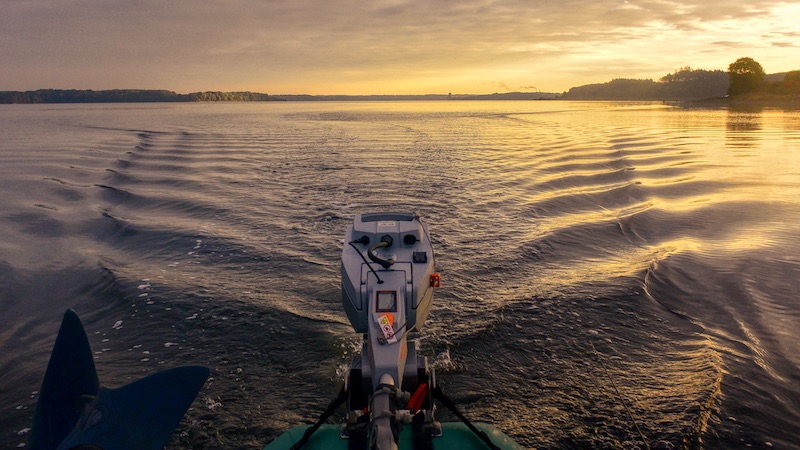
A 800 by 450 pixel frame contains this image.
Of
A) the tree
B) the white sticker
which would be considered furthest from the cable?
the tree

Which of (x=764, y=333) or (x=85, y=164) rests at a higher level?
(x=85, y=164)

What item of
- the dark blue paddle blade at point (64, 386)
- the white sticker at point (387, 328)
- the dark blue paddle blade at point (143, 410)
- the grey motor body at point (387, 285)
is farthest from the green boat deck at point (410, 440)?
the dark blue paddle blade at point (64, 386)

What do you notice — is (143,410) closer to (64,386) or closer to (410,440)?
(64,386)

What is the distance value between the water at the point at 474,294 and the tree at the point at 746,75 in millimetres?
83707

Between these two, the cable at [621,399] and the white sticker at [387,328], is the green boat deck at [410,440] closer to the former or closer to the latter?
the white sticker at [387,328]

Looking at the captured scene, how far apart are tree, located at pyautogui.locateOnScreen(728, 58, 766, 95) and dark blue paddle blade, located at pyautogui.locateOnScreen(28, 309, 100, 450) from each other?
104290mm

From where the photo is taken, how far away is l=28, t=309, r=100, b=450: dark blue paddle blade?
3.25 m

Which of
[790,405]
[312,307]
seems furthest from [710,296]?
[312,307]

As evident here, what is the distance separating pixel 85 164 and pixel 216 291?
54.6ft

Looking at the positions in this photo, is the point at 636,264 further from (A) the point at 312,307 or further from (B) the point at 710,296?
(A) the point at 312,307

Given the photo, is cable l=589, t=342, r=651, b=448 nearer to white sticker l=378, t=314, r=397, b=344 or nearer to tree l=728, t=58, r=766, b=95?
white sticker l=378, t=314, r=397, b=344

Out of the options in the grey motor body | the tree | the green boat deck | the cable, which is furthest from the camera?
the tree

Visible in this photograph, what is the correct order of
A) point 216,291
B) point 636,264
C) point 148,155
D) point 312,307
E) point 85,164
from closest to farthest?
point 312,307 → point 216,291 → point 636,264 → point 85,164 → point 148,155

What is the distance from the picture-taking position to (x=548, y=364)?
598 cm
